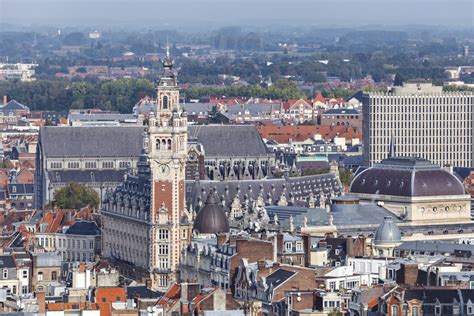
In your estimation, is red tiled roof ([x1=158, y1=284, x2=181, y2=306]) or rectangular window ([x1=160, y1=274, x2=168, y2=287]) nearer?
red tiled roof ([x1=158, y1=284, x2=181, y2=306])

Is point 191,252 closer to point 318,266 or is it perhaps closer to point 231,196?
point 318,266

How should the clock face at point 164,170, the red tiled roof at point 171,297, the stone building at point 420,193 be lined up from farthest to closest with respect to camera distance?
the stone building at point 420,193, the clock face at point 164,170, the red tiled roof at point 171,297

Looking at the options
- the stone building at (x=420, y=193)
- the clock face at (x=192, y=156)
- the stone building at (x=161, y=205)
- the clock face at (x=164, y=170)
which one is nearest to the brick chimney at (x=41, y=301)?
the stone building at (x=161, y=205)

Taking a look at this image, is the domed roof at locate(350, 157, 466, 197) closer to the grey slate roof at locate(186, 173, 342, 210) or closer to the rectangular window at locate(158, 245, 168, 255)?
the grey slate roof at locate(186, 173, 342, 210)

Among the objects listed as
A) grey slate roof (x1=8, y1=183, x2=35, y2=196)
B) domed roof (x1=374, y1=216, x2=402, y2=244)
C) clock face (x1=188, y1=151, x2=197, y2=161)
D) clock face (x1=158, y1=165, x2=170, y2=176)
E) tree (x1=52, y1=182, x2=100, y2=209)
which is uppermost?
clock face (x1=158, y1=165, x2=170, y2=176)

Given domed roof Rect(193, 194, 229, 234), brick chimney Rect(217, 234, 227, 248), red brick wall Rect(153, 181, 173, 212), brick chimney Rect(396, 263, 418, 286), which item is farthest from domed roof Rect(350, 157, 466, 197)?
brick chimney Rect(396, 263, 418, 286)

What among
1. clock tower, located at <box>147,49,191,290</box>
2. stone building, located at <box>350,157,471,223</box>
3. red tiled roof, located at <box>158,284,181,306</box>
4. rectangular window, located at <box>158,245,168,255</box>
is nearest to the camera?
red tiled roof, located at <box>158,284,181,306</box>

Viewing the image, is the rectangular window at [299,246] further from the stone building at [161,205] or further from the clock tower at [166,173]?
the clock tower at [166,173]
